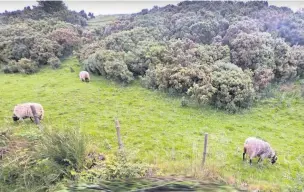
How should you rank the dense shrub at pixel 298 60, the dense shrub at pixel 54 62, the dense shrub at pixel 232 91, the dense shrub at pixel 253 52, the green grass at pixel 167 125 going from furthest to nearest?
the dense shrub at pixel 54 62 < the dense shrub at pixel 298 60 < the dense shrub at pixel 253 52 < the dense shrub at pixel 232 91 < the green grass at pixel 167 125

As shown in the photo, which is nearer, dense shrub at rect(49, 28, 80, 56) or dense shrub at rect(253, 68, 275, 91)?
dense shrub at rect(253, 68, 275, 91)

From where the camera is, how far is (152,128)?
13164mm

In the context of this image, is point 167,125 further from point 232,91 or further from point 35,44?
point 35,44

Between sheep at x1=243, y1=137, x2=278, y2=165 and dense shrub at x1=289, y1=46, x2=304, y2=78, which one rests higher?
dense shrub at x1=289, y1=46, x2=304, y2=78

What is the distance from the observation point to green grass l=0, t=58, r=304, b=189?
32.6 ft

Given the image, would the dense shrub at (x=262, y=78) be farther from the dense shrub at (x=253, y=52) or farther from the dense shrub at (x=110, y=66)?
the dense shrub at (x=110, y=66)

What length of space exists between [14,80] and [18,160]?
51.8 feet

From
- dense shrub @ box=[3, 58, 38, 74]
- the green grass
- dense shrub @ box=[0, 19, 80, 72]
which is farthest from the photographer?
dense shrub @ box=[0, 19, 80, 72]

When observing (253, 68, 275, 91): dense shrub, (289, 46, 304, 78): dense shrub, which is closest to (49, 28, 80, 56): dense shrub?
(253, 68, 275, 91): dense shrub

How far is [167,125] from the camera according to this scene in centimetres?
1346

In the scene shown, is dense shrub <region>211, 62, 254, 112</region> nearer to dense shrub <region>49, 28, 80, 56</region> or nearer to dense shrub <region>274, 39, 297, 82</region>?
dense shrub <region>274, 39, 297, 82</region>

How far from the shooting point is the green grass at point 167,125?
32.6 feet

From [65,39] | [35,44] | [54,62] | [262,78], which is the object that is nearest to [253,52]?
[262,78]

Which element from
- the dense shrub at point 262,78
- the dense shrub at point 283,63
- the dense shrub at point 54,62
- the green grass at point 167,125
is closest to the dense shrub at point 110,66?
the green grass at point 167,125
